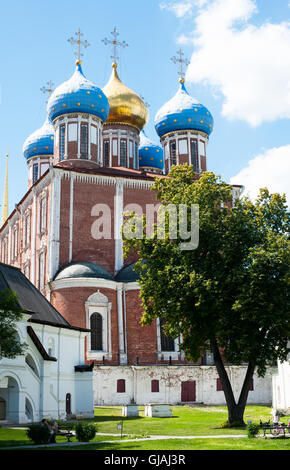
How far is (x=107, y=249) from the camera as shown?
38.5 meters

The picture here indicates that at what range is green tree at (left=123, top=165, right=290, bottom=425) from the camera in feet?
71.2

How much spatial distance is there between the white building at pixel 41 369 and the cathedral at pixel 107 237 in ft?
9.16

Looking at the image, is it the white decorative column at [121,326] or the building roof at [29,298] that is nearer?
the building roof at [29,298]

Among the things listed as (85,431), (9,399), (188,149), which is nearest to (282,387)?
(9,399)

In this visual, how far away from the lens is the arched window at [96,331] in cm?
3541

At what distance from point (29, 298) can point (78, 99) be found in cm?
1918

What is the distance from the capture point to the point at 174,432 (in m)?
19.2

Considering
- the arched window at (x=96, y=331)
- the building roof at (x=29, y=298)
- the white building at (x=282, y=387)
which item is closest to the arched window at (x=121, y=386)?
the arched window at (x=96, y=331)

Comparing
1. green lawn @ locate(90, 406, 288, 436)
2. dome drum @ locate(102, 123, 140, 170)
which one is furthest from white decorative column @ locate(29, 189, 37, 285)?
green lawn @ locate(90, 406, 288, 436)

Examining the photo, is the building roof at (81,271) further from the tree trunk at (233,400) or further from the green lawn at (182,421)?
the tree trunk at (233,400)

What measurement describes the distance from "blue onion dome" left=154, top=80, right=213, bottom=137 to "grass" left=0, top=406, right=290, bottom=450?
22.7 metres

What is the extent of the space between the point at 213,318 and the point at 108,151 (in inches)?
1055

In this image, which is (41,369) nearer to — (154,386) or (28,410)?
(28,410)
